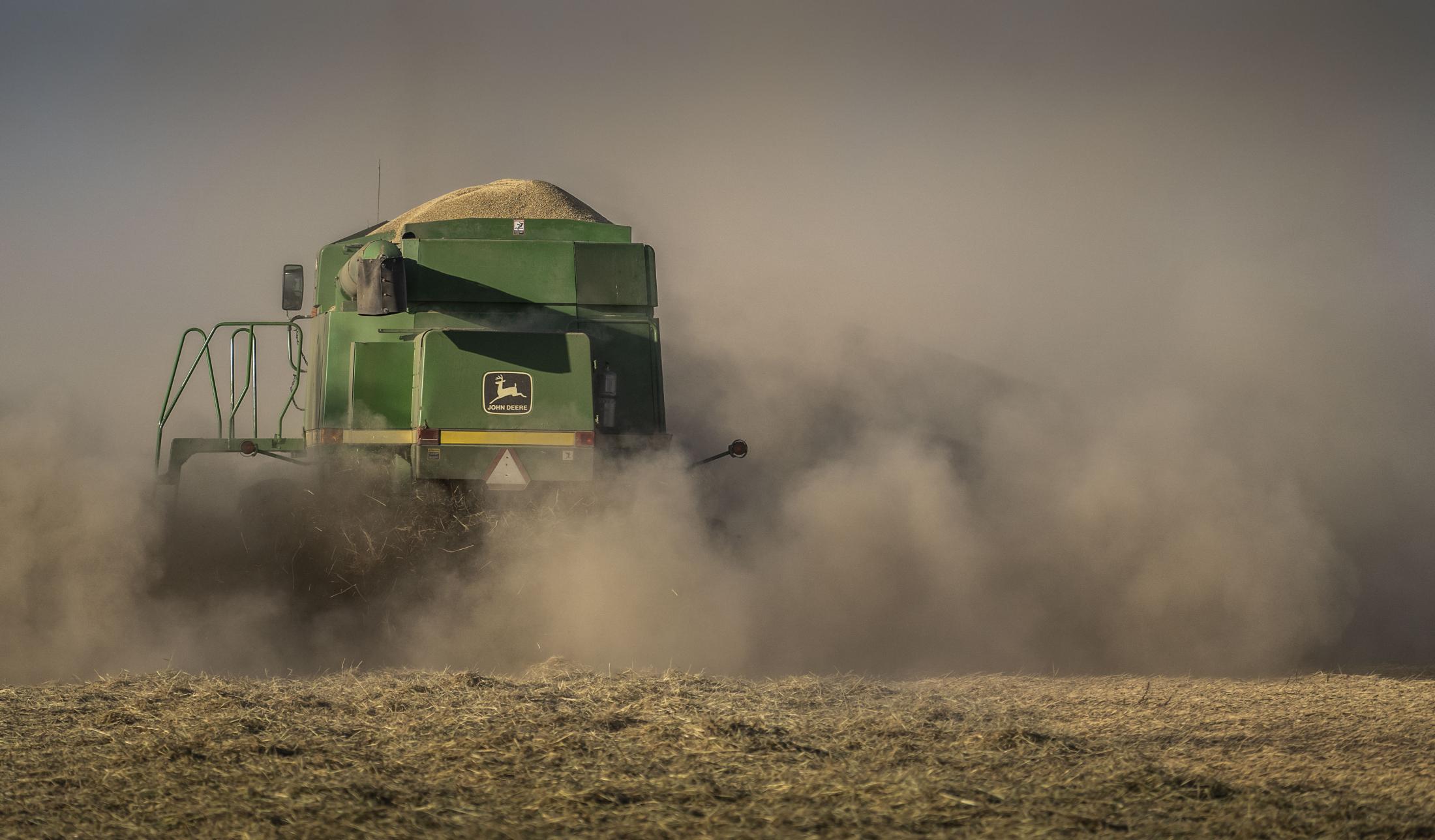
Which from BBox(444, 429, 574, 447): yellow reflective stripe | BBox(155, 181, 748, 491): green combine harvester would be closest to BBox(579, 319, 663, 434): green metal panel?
BBox(155, 181, 748, 491): green combine harvester

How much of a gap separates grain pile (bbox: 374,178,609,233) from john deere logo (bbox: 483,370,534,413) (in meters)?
3.56

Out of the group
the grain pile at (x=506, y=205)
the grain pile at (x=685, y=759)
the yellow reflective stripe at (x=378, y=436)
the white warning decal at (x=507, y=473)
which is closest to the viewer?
the grain pile at (x=685, y=759)

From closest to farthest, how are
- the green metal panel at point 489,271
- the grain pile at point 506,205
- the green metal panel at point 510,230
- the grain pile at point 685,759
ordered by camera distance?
the grain pile at point 685,759
the green metal panel at point 489,271
the green metal panel at point 510,230
the grain pile at point 506,205

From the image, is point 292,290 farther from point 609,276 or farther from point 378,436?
point 609,276

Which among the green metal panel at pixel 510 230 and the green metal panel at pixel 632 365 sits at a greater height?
the green metal panel at pixel 510 230

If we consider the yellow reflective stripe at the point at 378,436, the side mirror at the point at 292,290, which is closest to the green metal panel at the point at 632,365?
the yellow reflective stripe at the point at 378,436

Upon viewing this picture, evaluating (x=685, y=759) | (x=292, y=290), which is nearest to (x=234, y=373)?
(x=292, y=290)

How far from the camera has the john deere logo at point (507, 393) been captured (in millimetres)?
9164

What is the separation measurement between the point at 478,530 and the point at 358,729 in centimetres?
280

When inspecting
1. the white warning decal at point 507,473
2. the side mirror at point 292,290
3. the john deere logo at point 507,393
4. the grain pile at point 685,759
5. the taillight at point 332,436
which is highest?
the side mirror at point 292,290

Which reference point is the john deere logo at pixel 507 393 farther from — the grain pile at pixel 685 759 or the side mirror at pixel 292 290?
the side mirror at pixel 292 290

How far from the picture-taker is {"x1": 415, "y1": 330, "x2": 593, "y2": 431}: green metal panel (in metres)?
9.14

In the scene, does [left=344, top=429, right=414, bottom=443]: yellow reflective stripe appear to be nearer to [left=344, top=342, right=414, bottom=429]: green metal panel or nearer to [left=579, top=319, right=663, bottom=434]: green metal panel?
[left=344, top=342, right=414, bottom=429]: green metal panel

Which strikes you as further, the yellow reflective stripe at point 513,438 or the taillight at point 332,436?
the taillight at point 332,436
